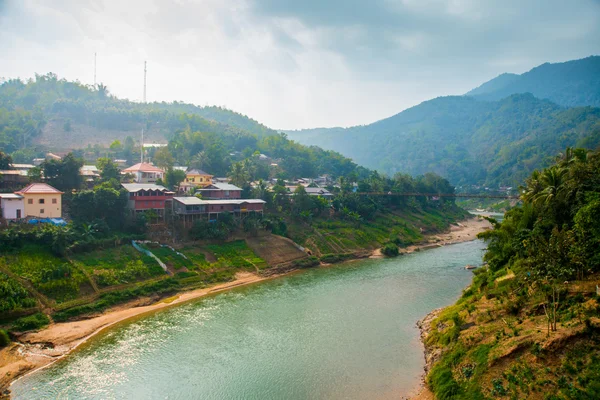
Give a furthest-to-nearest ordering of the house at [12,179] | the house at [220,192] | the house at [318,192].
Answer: the house at [318,192] < the house at [220,192] < the house at [12,179]

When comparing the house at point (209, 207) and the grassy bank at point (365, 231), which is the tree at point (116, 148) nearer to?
the house at point (209, 207)

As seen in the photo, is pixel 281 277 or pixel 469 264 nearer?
pixel 281 277

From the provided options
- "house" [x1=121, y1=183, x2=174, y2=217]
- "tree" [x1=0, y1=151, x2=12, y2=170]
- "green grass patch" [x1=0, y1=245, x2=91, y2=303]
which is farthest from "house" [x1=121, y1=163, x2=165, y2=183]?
"green grass patch" [x1=0, y1=245, x2=91, y2=303]

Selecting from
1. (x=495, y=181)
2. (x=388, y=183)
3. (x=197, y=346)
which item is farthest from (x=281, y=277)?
(x=495, y=181)

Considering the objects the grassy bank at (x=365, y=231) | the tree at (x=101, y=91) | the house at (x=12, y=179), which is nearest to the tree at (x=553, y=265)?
the grassy bank at (x=365, y=231)

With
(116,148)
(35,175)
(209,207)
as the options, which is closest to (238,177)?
(209,207)

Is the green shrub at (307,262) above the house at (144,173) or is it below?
below

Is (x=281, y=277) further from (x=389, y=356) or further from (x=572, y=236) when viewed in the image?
(x=572, y=236)
